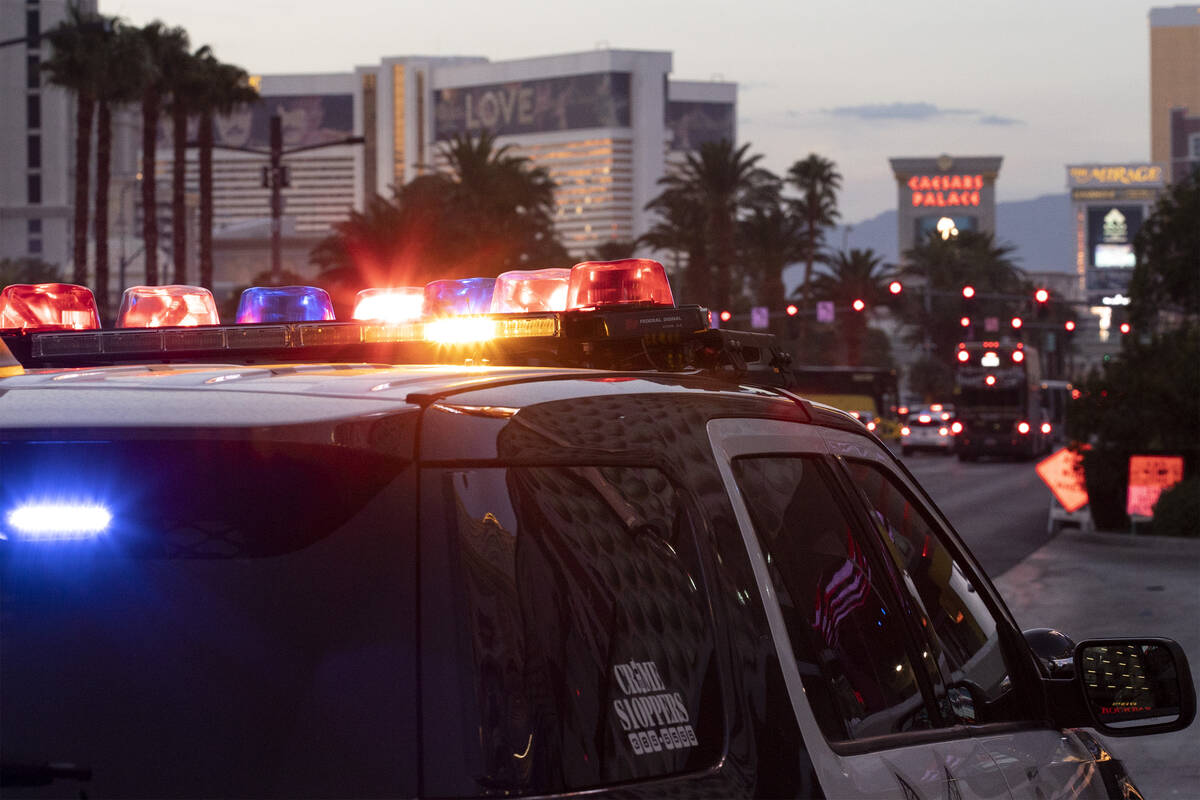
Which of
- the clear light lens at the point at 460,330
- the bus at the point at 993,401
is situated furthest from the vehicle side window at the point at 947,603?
the bus at the point at 993,401

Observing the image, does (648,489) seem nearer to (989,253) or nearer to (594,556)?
(594,556)

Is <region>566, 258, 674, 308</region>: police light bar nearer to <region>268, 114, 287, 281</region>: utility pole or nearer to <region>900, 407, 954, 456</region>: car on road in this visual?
<region>268, 114, 287, 281</region>: utility pole

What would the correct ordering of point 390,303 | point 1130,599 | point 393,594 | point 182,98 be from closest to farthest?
point 393,594 < point 390,303 < point 1130,599 < point 182,98

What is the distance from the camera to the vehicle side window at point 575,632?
2.10 meters

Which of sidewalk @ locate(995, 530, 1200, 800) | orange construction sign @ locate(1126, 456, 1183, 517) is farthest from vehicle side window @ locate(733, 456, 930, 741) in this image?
orange construction sign @ locate(1126, 456, 1183, 517)

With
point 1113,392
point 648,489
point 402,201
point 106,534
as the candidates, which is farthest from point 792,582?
point 402,201

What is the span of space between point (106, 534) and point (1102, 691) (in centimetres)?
223

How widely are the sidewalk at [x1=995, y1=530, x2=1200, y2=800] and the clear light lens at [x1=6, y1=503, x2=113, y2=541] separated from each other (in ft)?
25.5

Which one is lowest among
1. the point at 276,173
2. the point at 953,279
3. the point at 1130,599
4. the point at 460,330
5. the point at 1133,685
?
the point at 1130,599

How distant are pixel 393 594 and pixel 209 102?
171 ft

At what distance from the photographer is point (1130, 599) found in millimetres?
18609

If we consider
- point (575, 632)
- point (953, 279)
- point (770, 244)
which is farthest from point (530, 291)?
point (953, 279)

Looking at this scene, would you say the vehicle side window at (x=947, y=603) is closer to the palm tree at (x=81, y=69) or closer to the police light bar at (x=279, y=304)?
the police light bar at (x=279, y=304)

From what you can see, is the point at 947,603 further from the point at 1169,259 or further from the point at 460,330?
the point at 1169,259
